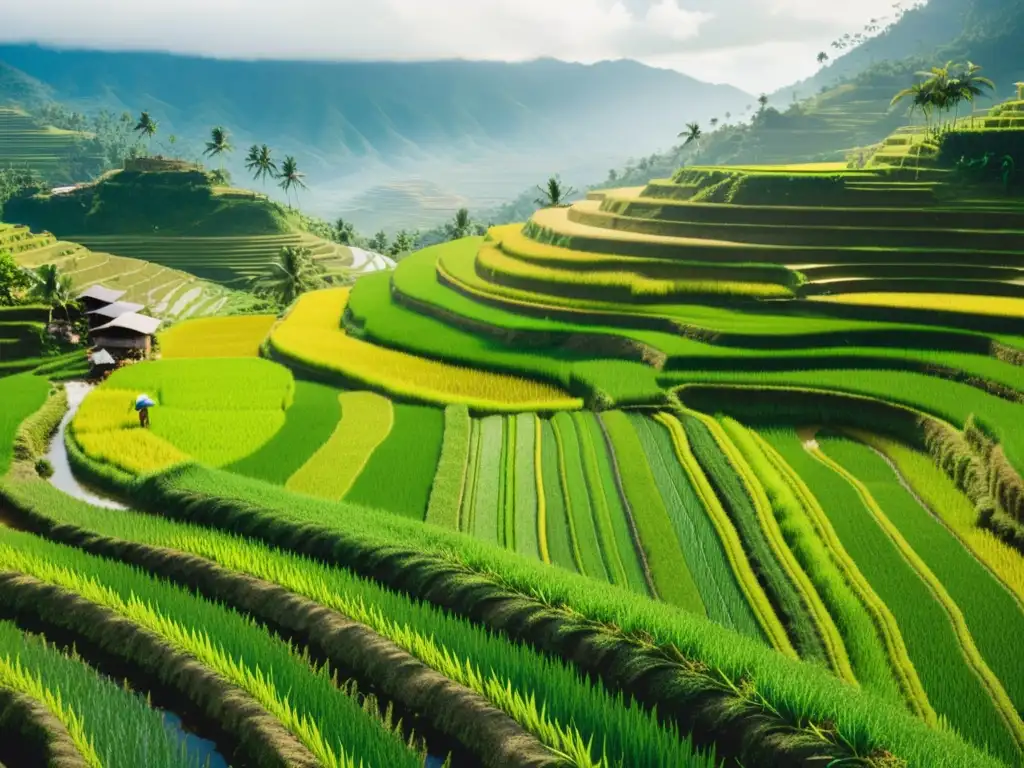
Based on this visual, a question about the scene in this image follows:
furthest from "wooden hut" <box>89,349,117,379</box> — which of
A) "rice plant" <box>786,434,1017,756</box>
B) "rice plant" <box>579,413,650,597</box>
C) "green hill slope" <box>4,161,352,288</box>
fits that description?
"green hill slope" <box>4,161,352,288</box>

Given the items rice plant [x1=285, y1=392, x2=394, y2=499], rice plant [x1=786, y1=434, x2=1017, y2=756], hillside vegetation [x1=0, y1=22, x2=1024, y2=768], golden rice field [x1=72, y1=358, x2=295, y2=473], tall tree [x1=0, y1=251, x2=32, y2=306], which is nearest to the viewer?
hillside vegetation [x1=0, y1=22, x2=1024, y2=768]

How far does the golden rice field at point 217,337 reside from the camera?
23.7 meters

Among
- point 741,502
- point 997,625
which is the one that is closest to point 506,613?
point 741,502

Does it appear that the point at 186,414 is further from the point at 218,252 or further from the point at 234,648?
the point at 218,252

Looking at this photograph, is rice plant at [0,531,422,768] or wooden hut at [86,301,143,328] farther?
wooden hut at [86,301,143,328]

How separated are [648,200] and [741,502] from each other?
62.3 ft

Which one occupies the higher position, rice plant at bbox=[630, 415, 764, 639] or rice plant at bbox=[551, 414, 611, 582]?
rice plant at bbox=[630, 415, 764, 639]

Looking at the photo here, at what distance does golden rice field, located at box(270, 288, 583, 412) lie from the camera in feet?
52.9

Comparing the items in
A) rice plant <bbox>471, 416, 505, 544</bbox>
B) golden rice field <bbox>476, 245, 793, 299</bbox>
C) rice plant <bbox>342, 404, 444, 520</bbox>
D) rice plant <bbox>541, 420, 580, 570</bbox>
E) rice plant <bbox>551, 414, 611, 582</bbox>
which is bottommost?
rice plant <bbox>342, 404, 444, 520</bbox>

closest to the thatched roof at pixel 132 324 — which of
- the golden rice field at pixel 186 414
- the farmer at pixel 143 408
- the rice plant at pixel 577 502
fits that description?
the golden rice field at pixel 186 414

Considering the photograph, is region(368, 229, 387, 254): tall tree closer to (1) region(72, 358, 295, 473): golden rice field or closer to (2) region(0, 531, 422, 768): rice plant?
(1) region(72, 358, 295, 473): golden rice field

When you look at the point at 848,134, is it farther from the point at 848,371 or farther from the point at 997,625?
the point at 997,625

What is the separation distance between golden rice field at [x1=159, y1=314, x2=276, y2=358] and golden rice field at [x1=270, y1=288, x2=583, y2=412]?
1656mm

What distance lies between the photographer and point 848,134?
111062 mm
